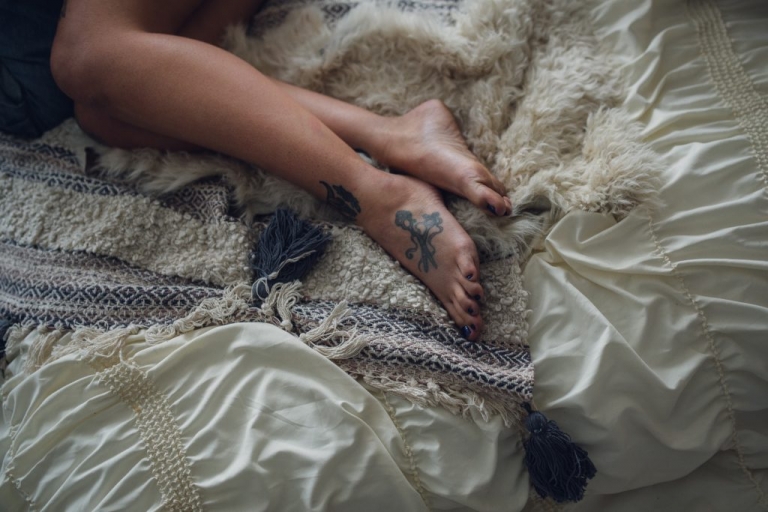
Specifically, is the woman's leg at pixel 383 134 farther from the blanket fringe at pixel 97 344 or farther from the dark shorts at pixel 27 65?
the blanket fringe at pixel 97 344

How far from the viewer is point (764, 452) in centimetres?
69

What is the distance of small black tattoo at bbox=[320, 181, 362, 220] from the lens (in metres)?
0.82

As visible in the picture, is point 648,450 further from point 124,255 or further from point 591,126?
point 124,255

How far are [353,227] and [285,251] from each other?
119 mm

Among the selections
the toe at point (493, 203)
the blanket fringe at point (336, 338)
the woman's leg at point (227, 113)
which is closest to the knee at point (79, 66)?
the woman's leg at point (227, 113)

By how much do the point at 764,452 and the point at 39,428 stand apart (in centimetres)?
94

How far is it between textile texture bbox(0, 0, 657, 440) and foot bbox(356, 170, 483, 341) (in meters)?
0.02

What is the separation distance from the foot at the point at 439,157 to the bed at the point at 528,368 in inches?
A: 1.7

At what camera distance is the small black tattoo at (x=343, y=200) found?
2.69ft

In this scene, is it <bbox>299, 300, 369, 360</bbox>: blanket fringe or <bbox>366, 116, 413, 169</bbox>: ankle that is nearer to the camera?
<bbox>299, 300, 369, 360</bbox>: blanket fringe

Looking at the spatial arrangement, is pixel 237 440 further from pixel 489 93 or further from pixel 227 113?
pixel 489 93

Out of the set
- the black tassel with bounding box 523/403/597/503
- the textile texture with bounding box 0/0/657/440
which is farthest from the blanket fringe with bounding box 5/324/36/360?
the black tassel with bounding box 523/403/597/503

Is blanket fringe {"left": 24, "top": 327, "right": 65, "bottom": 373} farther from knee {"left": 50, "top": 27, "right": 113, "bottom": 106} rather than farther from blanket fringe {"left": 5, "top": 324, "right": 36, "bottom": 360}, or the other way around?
knee {"left": 50, "top": 27, "right": 113, "bottom": 106}

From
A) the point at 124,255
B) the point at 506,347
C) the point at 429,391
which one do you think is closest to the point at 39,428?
the point at 124,255
